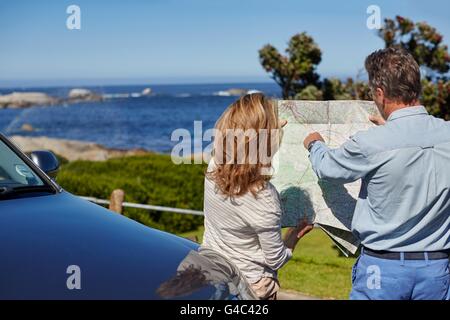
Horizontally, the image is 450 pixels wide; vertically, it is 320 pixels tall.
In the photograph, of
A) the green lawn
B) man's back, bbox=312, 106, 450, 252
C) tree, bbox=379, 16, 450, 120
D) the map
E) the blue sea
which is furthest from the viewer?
the blue sea

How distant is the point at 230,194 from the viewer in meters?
2.84

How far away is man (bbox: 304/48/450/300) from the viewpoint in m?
2.58

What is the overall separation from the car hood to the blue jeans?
696 millimetres

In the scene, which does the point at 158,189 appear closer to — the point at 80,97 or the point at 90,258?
the point at 90,258

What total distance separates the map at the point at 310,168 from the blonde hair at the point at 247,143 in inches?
21.3

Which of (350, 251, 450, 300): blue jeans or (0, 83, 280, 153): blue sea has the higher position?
(350, 251, 450, 300): blue jeans

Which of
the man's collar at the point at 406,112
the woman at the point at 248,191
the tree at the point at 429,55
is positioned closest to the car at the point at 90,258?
the woman at the point at 248,191

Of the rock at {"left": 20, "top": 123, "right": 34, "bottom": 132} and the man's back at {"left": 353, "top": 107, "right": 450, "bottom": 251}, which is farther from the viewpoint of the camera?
the rock at {"left": 20, "top": 123, "right": 34, "bottom": 132}

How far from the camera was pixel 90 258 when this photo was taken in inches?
104

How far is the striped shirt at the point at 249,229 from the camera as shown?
2812mm

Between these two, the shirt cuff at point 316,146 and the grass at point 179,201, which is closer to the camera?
the shirt cuff at point 316,146

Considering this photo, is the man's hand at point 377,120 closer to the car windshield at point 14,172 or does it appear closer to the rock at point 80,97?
the car windshield at point 14,172

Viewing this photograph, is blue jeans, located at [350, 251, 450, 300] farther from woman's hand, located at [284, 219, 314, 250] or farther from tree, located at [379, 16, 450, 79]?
tree, located at [379, 16, 450, 79]

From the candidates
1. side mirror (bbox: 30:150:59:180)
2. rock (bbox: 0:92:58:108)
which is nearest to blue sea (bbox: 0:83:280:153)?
rock (bbox: 0:92:58:108)
